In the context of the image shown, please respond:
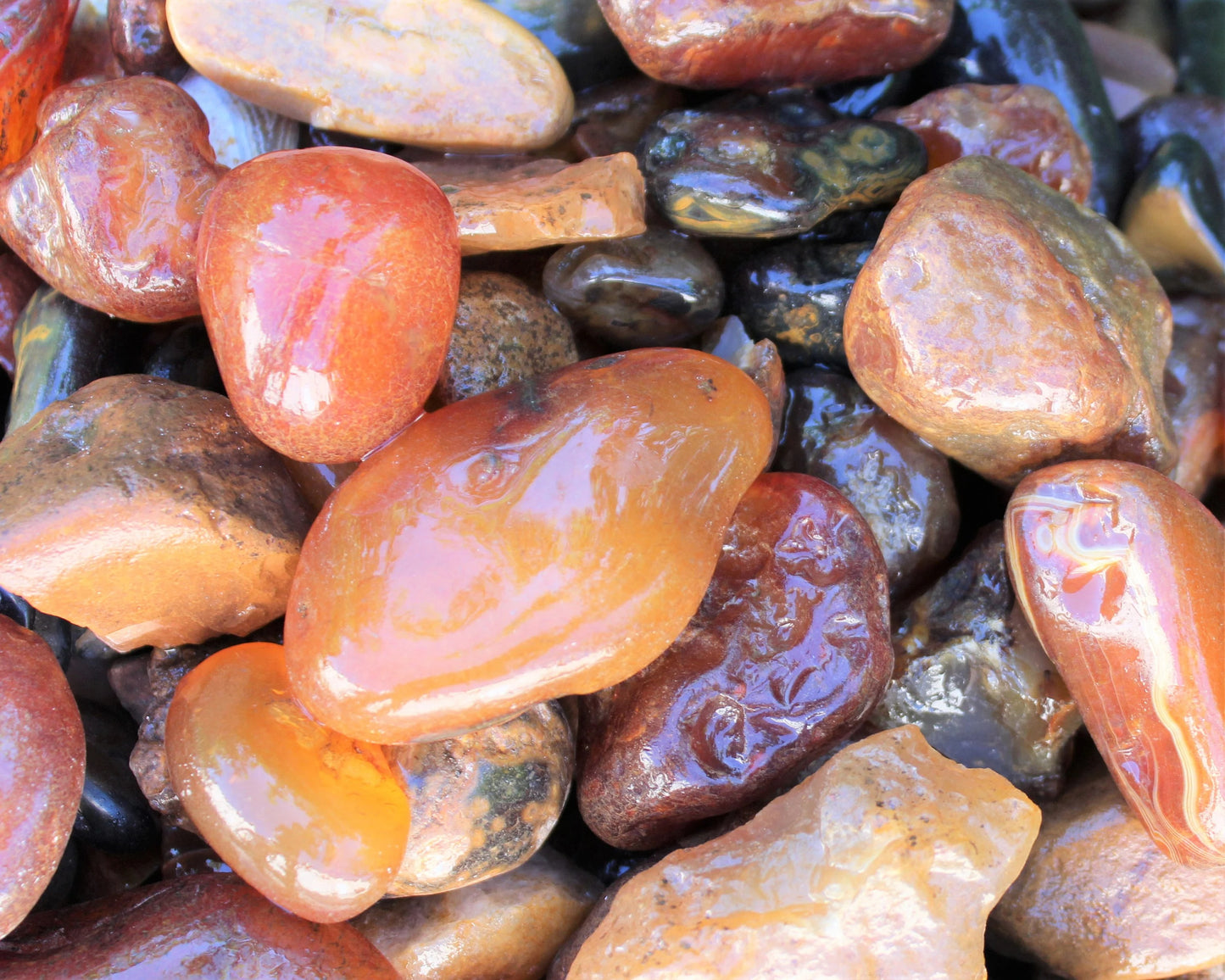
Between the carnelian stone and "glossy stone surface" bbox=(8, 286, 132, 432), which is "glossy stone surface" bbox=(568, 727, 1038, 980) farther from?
"glossy stone surface" bbox=(8, 286, 132, 432)

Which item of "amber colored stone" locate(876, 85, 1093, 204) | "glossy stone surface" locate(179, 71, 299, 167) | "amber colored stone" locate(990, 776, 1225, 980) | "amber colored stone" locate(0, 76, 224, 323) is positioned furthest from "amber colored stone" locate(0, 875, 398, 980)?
"amber colored stone" locate(876, 85, 1093, 204)

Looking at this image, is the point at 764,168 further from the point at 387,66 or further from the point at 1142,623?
the point at 1142,623

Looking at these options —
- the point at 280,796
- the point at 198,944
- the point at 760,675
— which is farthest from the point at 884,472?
the point at 198,944

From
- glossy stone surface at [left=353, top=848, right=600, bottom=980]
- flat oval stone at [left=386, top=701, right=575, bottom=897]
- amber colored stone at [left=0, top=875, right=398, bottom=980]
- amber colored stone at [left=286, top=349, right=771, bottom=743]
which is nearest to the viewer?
amber colored stone at [left=286, top=349, right=771, bottom=743]

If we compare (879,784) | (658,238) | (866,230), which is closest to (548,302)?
(658,238)

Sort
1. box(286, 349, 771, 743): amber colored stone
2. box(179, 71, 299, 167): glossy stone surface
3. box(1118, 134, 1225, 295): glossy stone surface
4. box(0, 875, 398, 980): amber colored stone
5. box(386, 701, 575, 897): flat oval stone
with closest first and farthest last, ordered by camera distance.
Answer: box(286, 349, 771, 743): amber colored stone, box(0, 875, 398, 980): amber colored stone, box(386, 701, 575, 897): flat oval stone, box(179, 71, 299, 167): glossy stone surface, box(1118, 134, 1225, 295): glossy stone surface

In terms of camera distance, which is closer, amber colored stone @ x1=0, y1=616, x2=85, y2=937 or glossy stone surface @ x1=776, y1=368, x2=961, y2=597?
amber colored stone @ x1=0, y1=616, x2=85, y2=937
